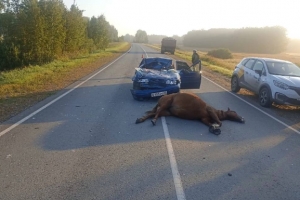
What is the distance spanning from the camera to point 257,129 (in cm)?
776

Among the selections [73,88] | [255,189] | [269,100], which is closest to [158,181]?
[255,189]

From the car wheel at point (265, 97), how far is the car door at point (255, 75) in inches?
20.6

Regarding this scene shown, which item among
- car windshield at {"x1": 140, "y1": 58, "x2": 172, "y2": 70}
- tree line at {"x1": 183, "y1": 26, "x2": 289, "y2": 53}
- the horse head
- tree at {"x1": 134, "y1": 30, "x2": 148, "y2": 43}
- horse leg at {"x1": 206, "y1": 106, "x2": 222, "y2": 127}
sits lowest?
tree at {"x1": 134, "y1": 30, "x2": 148, "y2": 43}

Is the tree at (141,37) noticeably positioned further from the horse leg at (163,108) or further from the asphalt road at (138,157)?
the asphalt road at (138,157)

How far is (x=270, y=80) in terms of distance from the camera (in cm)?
1071

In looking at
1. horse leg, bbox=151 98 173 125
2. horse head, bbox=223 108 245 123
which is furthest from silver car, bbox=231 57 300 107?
horse leg, bbox=151 98 173 125

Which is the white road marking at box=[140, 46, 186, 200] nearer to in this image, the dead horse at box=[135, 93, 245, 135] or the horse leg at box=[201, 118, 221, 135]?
the dead horse at box=[135, 93, 245, 135]

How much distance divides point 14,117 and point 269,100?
8243mm

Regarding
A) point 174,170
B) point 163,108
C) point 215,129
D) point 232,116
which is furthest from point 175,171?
point 232,116

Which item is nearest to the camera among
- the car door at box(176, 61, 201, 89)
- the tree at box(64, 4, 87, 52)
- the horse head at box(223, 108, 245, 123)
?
the horse head at box(223, 108, 245, 123)

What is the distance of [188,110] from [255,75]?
5.46 meters

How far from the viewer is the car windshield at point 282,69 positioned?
1117 cm

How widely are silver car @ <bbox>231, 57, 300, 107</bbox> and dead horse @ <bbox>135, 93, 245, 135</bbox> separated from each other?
2905 mm

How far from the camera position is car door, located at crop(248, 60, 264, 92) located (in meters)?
11.6
